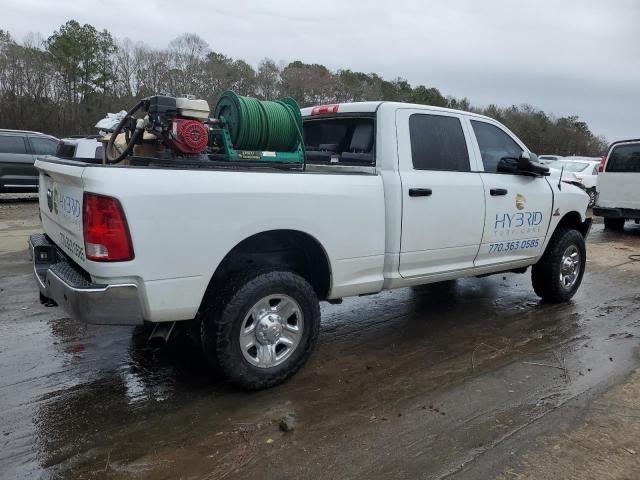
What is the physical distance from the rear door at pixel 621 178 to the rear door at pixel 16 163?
1363 centimetres

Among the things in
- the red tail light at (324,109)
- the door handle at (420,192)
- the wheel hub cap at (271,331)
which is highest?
the red tail light at (324,109)

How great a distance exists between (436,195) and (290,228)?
56.4 inches

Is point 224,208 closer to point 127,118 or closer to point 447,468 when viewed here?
point 127,118

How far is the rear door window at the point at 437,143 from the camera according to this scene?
4.59 metres

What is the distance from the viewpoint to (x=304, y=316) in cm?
390

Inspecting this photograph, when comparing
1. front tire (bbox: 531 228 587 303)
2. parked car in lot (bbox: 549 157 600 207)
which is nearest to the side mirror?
front tire (bbox: 531 228 587 303)

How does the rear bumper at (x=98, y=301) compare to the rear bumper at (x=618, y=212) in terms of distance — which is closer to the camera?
the rear bumper at (x=98, y=301)

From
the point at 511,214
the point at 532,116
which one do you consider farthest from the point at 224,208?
the point at 532,116

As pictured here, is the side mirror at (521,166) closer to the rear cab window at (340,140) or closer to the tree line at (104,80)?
the rear cab window at (340,140)

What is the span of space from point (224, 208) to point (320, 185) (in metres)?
0.77

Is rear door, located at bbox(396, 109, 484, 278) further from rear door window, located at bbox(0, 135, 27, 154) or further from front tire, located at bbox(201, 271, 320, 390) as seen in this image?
rear door window, located at bbox(0, 135, 27, 154)

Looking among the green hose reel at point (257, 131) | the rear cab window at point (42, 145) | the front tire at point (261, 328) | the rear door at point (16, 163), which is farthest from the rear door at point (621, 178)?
the rear door at point (16, 163)

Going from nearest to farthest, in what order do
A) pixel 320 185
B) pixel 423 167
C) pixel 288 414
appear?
pixel 288 414
pixel 320 185
pixel 423 167

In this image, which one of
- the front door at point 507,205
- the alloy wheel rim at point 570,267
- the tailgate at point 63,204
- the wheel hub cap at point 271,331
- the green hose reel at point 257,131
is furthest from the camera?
the alloy wheel rim at point 570,267
